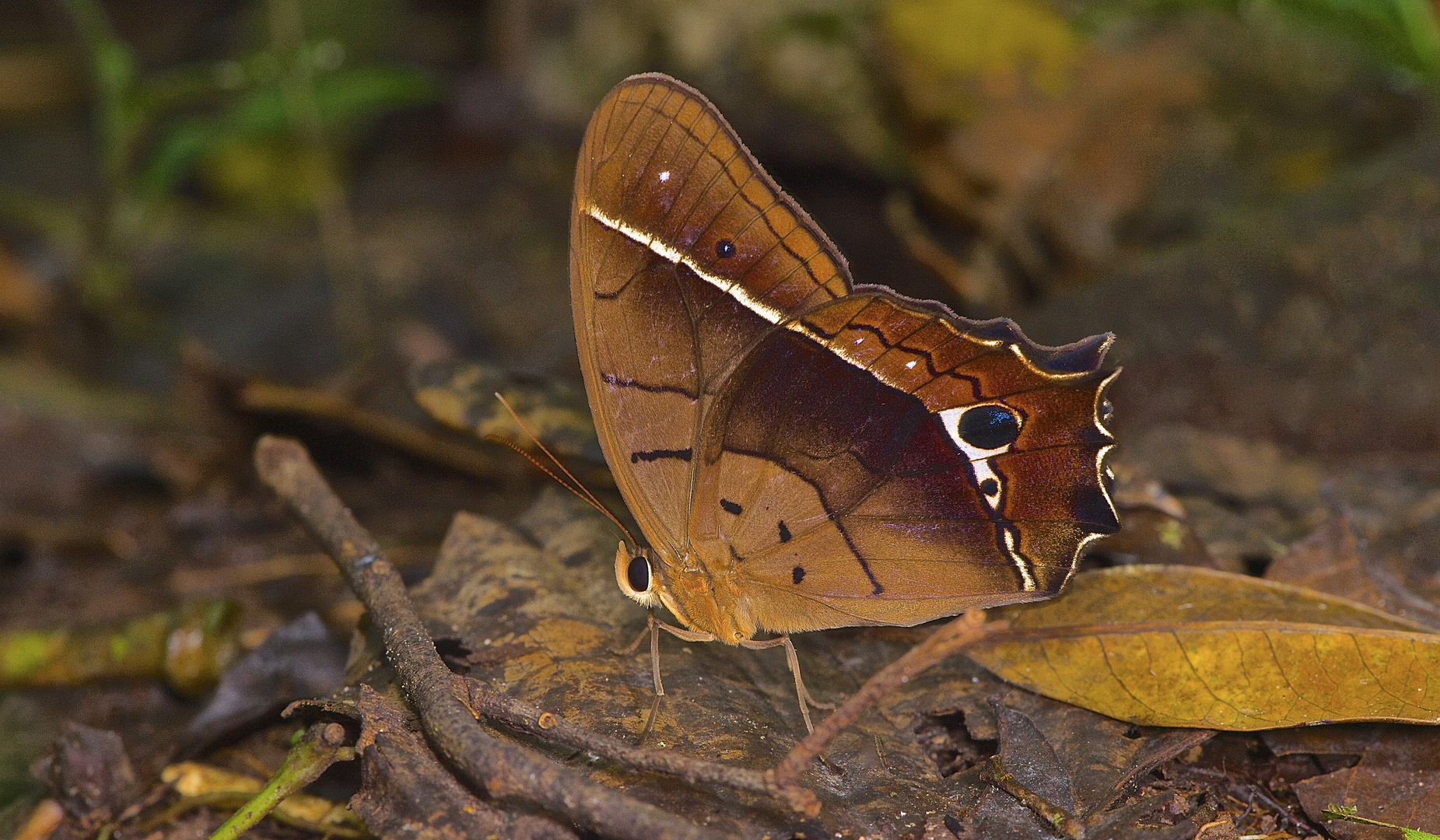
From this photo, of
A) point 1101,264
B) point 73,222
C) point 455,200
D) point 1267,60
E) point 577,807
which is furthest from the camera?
point 455,200

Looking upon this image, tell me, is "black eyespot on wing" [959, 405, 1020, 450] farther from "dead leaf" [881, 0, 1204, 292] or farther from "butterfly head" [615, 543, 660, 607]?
"dead leaf" [881, 0, 1204, 292]

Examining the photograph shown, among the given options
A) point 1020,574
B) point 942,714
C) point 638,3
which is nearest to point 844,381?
point 1020,574

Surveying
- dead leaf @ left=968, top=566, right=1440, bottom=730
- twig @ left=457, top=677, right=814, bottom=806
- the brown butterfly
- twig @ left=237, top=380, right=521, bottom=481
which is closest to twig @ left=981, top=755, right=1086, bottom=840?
dead leaf @ left=968, top=566, right=1440, bottom=730

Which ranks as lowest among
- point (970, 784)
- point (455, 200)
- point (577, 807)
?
point (970, 784)

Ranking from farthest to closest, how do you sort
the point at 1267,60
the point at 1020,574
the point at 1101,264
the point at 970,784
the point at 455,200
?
the point at 455,200, the point at 1267,60, the point at 1101,264, the point at 1020,574, the point at 970,784

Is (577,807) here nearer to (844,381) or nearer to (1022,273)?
(844,381)

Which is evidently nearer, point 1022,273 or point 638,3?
point 1022,273

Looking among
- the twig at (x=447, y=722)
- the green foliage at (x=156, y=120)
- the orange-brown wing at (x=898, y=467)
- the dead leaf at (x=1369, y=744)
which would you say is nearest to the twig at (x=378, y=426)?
the twig at (x=447, y=722)

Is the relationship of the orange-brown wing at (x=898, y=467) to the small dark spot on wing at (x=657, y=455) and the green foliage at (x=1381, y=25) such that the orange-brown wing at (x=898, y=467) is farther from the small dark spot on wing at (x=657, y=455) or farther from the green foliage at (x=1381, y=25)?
the green foliage at (x=1381, y=25)
